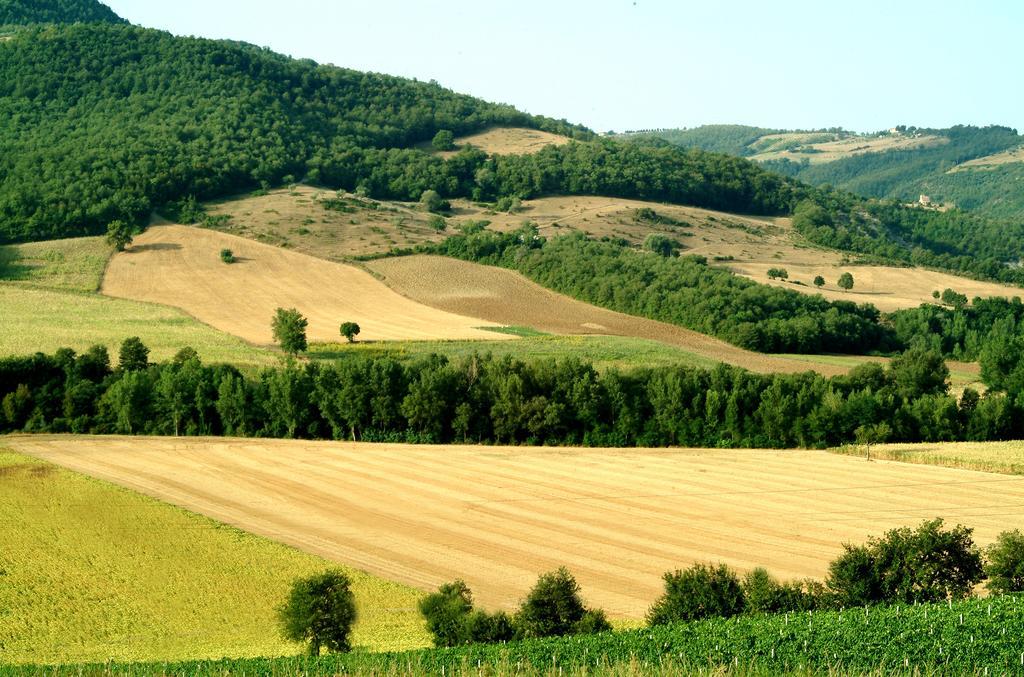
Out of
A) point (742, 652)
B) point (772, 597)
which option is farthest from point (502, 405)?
Result: point (742, 652)

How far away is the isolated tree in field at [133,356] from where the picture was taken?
7275 centimetres

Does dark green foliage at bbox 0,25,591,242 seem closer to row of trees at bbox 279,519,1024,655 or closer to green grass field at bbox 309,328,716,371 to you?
green grass field at bbox 309,328,716,371

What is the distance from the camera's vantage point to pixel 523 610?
30797 millimetres

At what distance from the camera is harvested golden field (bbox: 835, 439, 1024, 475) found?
2202 inches

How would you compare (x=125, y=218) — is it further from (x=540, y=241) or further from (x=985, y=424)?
(x=985, y=424)

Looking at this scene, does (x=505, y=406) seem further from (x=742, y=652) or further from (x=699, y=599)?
(x=742, y=652)

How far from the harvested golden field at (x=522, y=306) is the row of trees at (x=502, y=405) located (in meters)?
16.2

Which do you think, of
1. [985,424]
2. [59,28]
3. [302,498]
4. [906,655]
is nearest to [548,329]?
[985,424]

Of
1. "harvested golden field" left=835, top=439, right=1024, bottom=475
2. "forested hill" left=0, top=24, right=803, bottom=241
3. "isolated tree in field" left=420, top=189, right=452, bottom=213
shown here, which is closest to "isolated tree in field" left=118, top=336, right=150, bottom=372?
"harvested golden field" left=835, top=439, right=1024, bottom=475

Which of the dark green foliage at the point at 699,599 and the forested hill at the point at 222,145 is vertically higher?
the forested hill at the point at 222,145

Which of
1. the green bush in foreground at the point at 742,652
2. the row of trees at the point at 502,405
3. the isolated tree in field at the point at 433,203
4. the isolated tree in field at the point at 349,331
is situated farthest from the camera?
the isolated tree in field at the point at 433,203

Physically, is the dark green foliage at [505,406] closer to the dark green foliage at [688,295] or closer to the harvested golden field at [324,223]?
the dark green foliage at [688,295]

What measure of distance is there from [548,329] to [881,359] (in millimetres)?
26581

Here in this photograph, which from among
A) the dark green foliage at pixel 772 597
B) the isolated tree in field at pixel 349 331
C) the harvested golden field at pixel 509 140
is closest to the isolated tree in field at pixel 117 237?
the isolated tree in field at pixel 349 331
